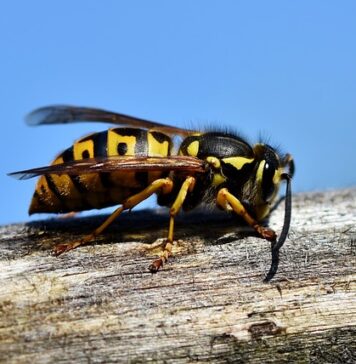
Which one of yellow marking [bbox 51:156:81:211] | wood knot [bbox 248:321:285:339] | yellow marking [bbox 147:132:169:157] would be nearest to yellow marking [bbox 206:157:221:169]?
yellow marking [bbox 147:132:169:157]

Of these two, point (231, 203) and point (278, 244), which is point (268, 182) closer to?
point (231, 203)

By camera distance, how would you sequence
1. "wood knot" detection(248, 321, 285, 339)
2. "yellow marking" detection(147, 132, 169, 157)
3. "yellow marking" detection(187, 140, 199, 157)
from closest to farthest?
"wood knot" detection(248, 321, 285, 339) → "yellow marking" detection(147, 132, 169, 157) → "yellow marking" detection(187, 140, 199, 157)

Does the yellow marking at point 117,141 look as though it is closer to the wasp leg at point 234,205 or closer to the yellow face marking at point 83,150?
the yellow face marking at point 83,150

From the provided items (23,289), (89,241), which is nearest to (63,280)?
(23,289)

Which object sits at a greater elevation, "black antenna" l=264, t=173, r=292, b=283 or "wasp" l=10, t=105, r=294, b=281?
"wasp" l=10, t=105, r=294, b=281

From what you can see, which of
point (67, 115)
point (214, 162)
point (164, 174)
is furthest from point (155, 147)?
point (67, 115)

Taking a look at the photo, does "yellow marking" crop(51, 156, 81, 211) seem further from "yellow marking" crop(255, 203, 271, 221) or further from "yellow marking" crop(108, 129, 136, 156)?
"yellow marking" crop(255, 203, 271, 221)

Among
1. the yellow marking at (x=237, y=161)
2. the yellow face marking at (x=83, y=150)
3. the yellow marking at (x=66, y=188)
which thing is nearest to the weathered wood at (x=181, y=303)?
the yellow marking at (x=66, y=188)

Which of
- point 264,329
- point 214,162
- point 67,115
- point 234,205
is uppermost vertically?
point 67,115
